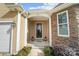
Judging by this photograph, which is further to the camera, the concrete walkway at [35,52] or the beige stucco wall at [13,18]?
the beige stucco wall at [13,18]

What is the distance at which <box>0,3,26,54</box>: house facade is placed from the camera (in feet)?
9.86

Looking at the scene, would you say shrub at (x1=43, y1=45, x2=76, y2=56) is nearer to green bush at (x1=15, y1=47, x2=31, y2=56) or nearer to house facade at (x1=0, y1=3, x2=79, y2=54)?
house facade at (x1=0, y1=3, x2=79, y2=54)

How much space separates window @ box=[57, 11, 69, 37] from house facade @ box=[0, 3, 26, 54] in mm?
1086

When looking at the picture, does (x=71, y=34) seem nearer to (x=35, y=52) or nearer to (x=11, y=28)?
(x=35, y=52)

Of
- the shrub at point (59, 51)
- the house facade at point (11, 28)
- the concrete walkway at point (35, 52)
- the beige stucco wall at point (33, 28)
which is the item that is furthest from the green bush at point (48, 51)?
Answer: the house facade at point (11, 28)

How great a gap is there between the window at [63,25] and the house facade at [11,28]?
109cm

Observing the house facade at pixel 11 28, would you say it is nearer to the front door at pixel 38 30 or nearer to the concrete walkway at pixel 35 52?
the concrete walkway at pixel 35 52

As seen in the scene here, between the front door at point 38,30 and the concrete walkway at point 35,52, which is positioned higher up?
the front door at point 38,30

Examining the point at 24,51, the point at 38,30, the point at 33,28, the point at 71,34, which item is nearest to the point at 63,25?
the point at 71,34

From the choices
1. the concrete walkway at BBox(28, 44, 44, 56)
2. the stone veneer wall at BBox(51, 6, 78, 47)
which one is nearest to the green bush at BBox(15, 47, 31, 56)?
the concrete walkway at BBox(28, 44, 44, 56)

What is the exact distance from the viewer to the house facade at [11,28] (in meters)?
3.01

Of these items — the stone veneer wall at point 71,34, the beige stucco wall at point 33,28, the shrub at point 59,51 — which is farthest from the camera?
the beige stucco wall at point 33,28

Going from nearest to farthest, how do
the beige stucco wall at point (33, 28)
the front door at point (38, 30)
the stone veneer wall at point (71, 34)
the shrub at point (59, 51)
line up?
the shrub at point (59, 51), the stone veneer wall at point (71, 34), the beige stucco wall at point (33, 28), the front door at point (38, 30)

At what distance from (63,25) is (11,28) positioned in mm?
1606
